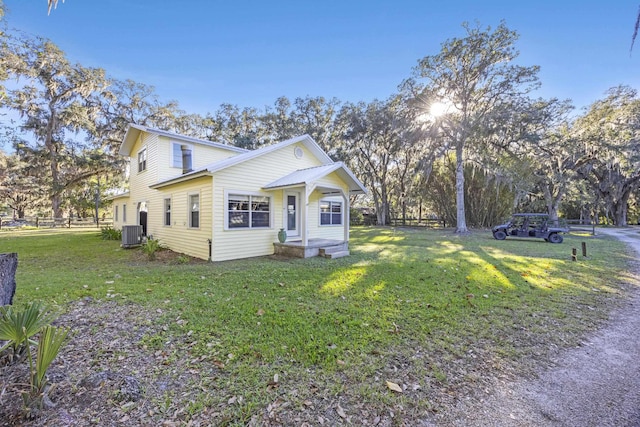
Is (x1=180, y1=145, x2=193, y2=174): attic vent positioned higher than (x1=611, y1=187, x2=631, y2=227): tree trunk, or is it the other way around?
(x1=180, y1=145, x2=193, y2=174): attic vent

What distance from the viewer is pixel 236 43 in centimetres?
1259

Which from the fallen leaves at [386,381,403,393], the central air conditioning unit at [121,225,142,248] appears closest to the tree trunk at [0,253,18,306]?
the fallen leaves at [386,381,403,393]

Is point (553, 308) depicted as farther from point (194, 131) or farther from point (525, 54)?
point (194, 131)

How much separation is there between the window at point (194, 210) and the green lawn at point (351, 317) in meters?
1.84

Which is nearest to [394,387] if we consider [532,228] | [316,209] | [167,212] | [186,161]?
[316,209]

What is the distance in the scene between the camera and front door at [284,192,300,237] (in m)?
10.2

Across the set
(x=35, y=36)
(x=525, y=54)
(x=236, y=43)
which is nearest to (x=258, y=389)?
(x=236, y=43)

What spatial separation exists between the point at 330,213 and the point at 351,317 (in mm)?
8215

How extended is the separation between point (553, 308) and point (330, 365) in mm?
3972

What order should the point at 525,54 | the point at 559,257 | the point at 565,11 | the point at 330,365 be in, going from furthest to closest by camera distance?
the point at 525,54 → the point at 559,257 → the point at 565,11 → the point at 330,365

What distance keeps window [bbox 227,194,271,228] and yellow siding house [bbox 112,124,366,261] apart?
0.11 ft

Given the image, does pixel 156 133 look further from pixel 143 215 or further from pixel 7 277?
pixel 7 277

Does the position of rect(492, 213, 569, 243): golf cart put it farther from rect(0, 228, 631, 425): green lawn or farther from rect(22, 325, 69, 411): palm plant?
rect(22, 325, 69, 411): palm plant

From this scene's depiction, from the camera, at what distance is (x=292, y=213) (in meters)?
10.4
